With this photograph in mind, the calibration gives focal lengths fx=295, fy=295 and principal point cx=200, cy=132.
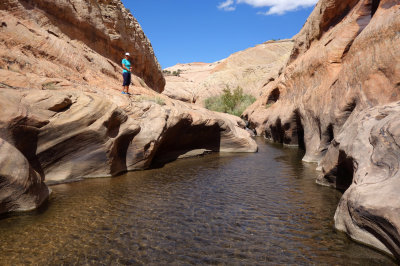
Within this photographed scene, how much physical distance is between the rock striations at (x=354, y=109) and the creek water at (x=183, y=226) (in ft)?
1.56

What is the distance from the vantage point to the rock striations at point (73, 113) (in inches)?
232

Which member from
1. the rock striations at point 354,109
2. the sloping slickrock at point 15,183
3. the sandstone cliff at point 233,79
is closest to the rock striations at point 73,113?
the sloping slickrock at point 15,183

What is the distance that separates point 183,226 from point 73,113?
4167 mm

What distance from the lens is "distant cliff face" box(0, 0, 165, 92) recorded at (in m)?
11.0

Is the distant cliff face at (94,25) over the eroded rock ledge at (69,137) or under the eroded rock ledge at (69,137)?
over

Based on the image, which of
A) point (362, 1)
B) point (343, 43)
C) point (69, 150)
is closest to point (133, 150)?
point (69, 150)

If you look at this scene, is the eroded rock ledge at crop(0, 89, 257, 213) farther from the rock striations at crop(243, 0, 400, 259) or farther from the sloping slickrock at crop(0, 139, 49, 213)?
the rock striations at crop(243, 0, 400, 259)

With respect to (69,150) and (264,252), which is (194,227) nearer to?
(264,252)

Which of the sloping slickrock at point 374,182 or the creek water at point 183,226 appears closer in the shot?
the sloping slickrock at point 374,182

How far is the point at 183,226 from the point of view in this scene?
4605 millimetres

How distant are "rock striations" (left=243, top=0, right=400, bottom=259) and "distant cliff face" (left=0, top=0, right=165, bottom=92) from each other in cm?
870

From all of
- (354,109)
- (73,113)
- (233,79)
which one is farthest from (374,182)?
(233,79)

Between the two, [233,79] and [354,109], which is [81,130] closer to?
[354,109]

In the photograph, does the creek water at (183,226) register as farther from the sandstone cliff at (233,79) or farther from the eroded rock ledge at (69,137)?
the sandstone cliff at (233,79)
